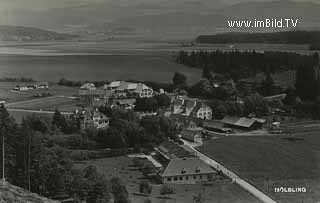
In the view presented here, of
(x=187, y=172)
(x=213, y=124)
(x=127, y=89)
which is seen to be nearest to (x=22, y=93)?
(x=127, y=89)

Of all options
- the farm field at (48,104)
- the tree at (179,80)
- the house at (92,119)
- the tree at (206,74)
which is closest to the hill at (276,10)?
the tree at (179,80)

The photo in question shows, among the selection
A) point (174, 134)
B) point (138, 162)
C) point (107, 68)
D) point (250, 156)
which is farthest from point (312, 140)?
point (107, 68)

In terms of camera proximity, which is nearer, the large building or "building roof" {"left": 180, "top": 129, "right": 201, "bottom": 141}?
the large building

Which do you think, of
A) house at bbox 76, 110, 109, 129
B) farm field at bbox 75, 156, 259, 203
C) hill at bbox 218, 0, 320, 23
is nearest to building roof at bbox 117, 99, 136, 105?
house at bbox 76, 110, 109, 129

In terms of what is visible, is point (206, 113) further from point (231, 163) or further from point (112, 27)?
point (112, 27)

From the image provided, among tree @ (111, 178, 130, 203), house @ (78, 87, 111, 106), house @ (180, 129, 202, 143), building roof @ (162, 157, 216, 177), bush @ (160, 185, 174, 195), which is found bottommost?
bush @ (160, 185, 174, 195)

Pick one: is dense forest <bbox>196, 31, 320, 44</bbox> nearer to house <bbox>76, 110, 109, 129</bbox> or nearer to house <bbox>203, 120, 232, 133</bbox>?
house <bbox>203, 120, 232, 133</bbox>

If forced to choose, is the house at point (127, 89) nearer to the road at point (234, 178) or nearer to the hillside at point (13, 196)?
the road at point (234, 178)
